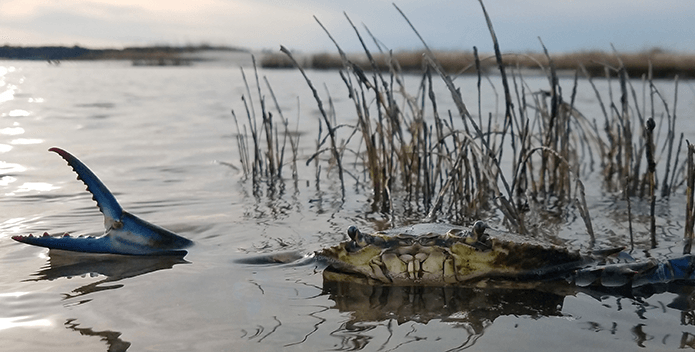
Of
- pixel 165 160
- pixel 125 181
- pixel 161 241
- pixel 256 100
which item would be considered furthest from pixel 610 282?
pixel 256 100

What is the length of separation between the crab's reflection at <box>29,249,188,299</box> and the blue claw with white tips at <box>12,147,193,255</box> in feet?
0.22

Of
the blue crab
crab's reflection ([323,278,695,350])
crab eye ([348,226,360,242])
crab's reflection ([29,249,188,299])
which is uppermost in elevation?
crab eye ([348,226,360,242])

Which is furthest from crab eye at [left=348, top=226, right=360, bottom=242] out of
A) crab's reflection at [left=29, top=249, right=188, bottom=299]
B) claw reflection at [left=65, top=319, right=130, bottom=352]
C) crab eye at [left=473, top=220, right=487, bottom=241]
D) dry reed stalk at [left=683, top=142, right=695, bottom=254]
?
dry reed stalk at [left=683, top=142, right=695, bottom=254]

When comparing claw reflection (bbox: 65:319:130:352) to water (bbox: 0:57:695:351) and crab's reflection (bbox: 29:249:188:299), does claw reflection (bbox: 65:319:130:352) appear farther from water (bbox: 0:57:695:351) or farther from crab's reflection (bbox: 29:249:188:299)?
crab's reflection (bbox: 29:249:188:299)

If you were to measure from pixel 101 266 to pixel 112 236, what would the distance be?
0.63 feet

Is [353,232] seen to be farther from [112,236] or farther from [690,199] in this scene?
[690,199]

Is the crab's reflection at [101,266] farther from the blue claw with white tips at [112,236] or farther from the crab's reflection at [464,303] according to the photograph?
the crab's reflection at [464,303]

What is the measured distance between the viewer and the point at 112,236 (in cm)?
356

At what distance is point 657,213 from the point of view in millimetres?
5344

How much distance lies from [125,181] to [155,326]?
4.05 meters

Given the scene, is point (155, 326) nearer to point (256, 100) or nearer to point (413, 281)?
point (413, 281)

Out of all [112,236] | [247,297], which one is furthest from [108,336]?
[112,236]

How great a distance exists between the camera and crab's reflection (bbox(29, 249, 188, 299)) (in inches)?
134

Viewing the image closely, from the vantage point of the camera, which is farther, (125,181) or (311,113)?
(311,113)
